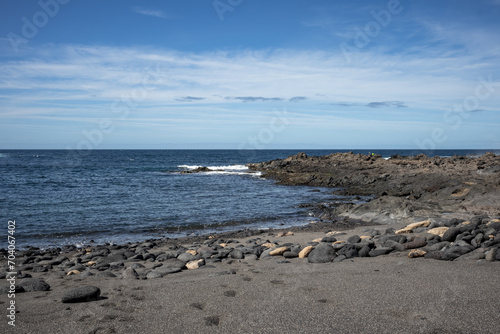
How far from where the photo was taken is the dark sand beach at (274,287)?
17.4 feet

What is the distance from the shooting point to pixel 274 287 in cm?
697

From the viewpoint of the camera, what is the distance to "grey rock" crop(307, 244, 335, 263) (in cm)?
887

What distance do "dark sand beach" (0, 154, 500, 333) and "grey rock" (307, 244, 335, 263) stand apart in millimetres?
27

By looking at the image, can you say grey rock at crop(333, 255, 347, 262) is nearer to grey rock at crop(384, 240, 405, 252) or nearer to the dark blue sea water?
grey rock at crop(384, 240, 405, 252)

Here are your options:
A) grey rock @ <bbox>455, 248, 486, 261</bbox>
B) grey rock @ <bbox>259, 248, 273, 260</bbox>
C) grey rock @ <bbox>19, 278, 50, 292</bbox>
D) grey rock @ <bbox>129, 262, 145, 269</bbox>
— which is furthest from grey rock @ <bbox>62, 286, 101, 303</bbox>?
grey rock @ <bbox>455, 248, 486, 261</bbox>

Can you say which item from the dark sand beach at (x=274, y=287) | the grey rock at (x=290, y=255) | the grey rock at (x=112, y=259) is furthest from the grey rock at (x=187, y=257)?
the grey rock at (x=290, y=255)

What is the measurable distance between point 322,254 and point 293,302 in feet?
10.2

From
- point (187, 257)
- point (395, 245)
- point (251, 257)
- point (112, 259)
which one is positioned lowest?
point (112, 259)

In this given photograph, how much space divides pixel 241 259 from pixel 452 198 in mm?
13545

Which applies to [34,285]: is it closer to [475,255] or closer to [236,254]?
[236,254]

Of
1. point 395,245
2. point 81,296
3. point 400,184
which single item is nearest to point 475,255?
point 395,245

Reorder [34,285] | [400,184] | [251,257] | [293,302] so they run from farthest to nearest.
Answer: [400,184], [251,257], [34,285], [293,302]

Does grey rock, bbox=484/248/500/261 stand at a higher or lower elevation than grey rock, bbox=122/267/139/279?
higher

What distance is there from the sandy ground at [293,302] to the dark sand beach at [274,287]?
0.02 meters
